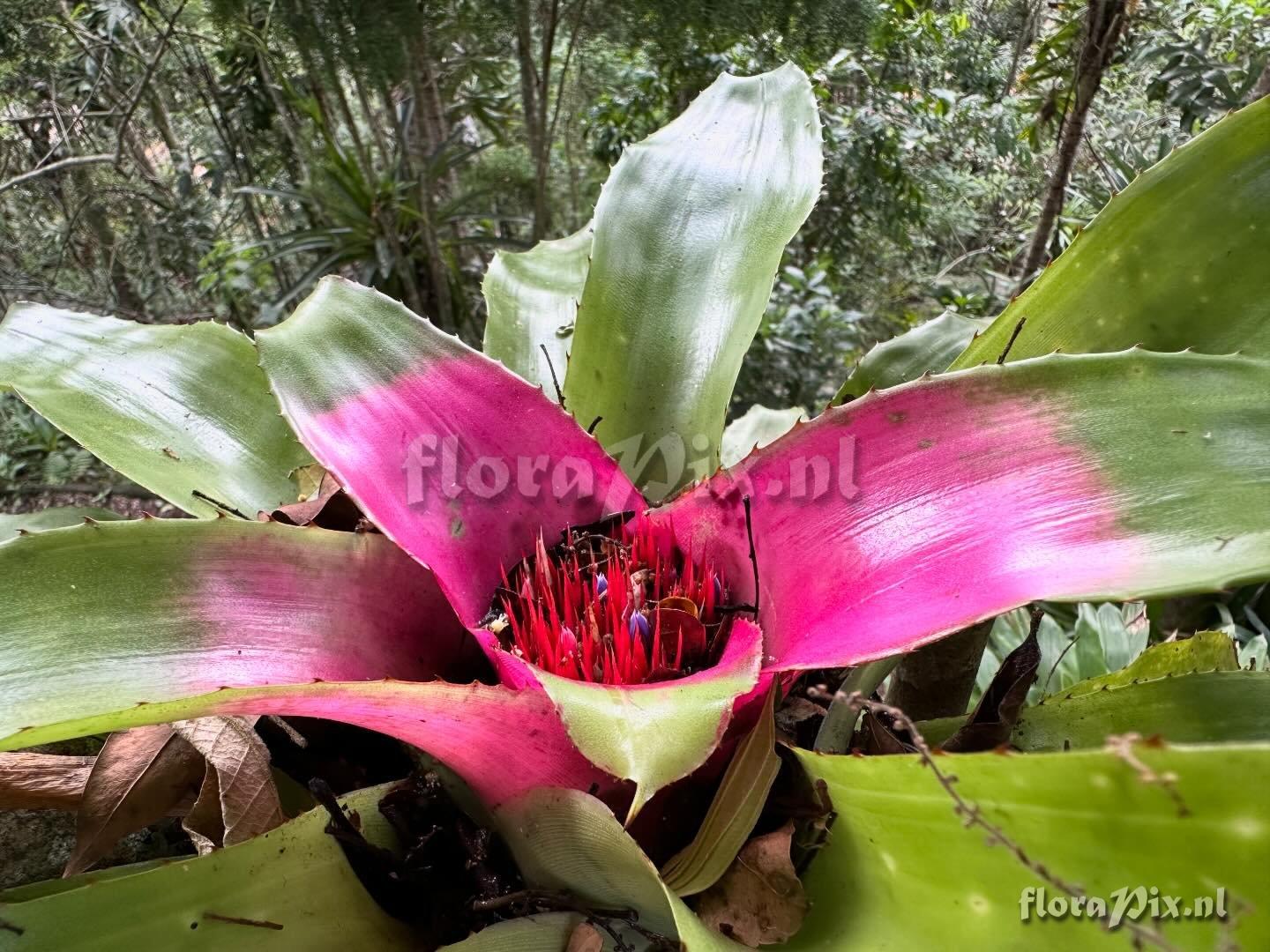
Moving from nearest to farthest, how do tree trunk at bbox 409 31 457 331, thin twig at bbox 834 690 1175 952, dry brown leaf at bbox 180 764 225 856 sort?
thin twig at bbox 834 690 1175 952, dry brown leaf at bbox 180 764 225 856, tree trunk at bbox 409 31 457 331

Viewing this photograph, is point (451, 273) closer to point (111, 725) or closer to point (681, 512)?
point (681, 512)

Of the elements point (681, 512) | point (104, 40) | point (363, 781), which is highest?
point (104, 40)

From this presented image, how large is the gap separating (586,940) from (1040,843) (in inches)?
8.5

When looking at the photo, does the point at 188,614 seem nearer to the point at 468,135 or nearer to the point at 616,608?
the point at 616,608

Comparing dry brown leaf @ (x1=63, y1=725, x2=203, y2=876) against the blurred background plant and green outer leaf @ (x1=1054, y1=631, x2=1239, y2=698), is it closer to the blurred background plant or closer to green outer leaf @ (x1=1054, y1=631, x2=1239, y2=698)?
green outer leaf @ (x1=1054, y1=631, x2=1239, y2=698)

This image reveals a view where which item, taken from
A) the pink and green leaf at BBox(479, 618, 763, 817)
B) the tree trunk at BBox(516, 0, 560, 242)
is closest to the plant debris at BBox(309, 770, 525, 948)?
the pink and green leaf at BBox(479, 618, 763, 817)

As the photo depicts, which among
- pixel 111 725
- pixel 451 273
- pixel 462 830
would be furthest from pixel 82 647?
pixel 451 273

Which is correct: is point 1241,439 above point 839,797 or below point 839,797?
above

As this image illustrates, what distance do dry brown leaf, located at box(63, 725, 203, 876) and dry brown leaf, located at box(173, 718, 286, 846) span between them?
0.06 feet

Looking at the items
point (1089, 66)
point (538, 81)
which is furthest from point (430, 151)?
point (1089, 66)

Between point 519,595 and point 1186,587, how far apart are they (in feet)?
1.00

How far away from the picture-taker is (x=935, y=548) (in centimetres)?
35

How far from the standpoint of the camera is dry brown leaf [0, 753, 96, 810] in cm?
42

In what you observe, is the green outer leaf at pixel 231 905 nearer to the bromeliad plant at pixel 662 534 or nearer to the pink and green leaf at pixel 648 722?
the bromeliad plant at pixel 662 534
